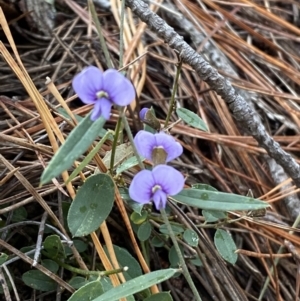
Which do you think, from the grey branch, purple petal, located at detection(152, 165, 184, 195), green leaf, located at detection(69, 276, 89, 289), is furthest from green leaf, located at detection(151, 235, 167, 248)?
purple petal, located at detection(152, 165, 184, 195)

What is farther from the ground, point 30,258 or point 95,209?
point 95,209

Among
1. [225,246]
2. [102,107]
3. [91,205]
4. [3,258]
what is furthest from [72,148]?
[225,246]

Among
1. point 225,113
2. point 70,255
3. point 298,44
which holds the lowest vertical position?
point 70,255

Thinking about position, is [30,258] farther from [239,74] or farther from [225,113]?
[239,74]

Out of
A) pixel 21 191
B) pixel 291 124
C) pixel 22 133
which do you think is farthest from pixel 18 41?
pixel 291 124

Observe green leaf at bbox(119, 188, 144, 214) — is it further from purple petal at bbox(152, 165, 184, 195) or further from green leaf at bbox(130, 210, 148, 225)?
purple petal at bbox(152, 165, 184, 195)

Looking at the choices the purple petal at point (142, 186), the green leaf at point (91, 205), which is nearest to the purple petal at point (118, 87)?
the purple petal at point (142, 186)
